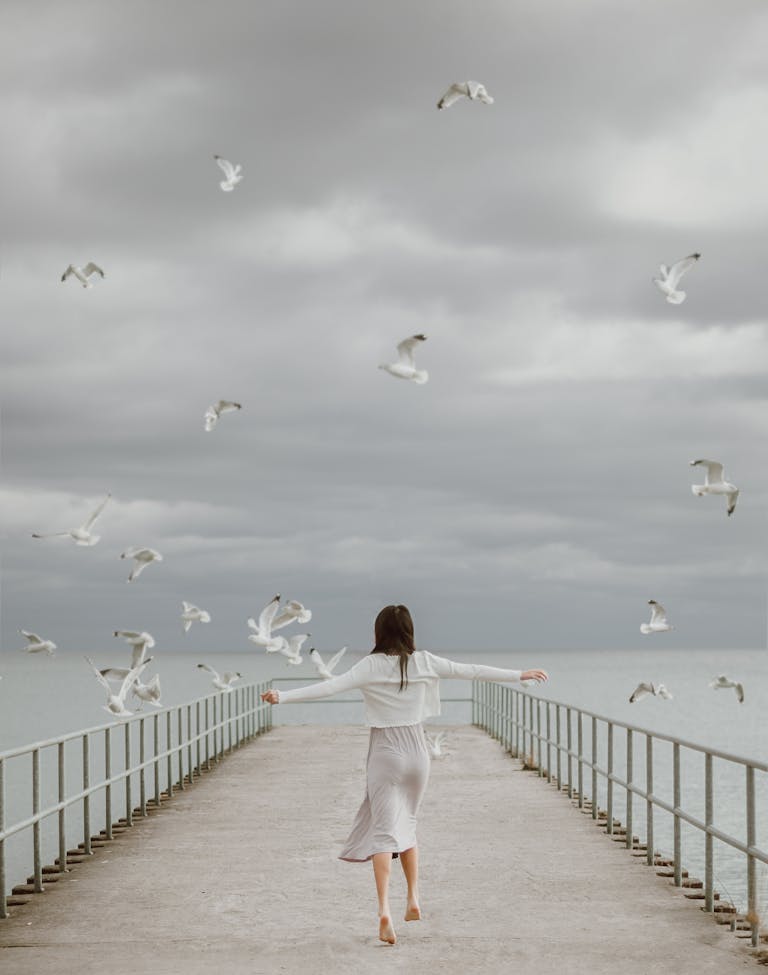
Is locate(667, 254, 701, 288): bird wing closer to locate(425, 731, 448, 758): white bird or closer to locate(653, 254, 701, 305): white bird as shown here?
locate(653, 254, 701, 305): white bird

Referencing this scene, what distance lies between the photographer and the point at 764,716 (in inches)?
5069

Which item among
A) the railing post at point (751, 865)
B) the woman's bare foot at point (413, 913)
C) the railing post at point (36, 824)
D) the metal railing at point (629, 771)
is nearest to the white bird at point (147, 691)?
the metal railing at point (629, 771)

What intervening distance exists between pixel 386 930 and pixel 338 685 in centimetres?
134

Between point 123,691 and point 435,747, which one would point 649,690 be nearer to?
point 435,747

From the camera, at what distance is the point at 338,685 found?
8078 mm

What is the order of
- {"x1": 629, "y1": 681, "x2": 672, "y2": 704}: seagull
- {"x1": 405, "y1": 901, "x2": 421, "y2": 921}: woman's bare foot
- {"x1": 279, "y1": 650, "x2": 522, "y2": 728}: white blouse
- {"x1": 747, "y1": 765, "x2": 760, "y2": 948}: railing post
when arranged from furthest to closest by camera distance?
{"x1": 629, "y1": 681, "x2": 672, "y2": 704}: seagull, {"x1": 405, "y1": 901, "x2": 421, "y2": 921}: woman's bare foot, {"x1": 747, "y1": 765, "x2": 760, "y2": 948}: railing post, {"x1": 279, "y1": 650, "x2": 522, "y2": 728}: white blouse

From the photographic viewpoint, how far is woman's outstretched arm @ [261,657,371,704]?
8.04 m

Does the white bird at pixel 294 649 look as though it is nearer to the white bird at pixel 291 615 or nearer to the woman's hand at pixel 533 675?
the white bird at pixel 291 615

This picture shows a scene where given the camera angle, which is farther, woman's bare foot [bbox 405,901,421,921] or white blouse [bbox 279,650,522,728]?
woman's bare foot [bbox 405,901,421,921]

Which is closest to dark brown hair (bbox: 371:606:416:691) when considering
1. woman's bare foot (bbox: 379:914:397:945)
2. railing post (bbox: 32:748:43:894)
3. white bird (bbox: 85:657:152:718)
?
woman's bare foot (bbox: 379:914:397:945)

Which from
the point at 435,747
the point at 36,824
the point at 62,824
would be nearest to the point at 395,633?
the point at 36,824

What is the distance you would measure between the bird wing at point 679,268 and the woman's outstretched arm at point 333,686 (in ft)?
27.1

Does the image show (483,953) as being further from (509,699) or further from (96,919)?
(509,699)

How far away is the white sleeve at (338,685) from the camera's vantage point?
26.4ft
